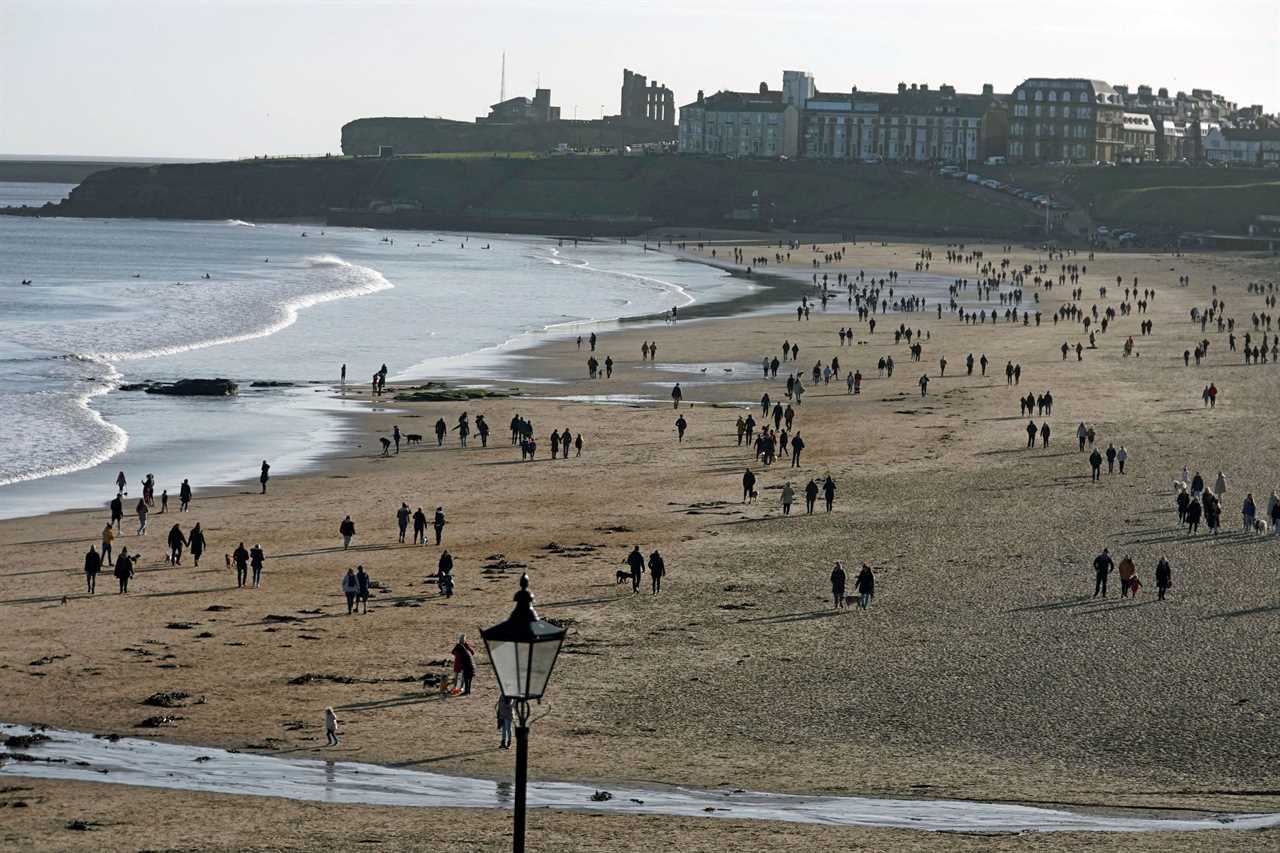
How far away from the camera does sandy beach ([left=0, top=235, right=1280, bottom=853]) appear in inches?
714

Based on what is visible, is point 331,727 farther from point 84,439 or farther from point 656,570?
point 84,439

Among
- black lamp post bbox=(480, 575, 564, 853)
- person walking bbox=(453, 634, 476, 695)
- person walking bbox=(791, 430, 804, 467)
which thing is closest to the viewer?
black lamp post bbox=(480, 575, 564, 853)

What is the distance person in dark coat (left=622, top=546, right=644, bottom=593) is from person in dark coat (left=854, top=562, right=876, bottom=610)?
11.2ft

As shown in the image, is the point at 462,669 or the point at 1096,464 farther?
the point at 1096,464

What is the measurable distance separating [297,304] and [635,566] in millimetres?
64203

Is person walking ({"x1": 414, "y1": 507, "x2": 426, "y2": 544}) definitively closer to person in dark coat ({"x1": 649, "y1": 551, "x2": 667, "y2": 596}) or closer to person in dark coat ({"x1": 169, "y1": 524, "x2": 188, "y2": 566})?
person in dark coat ({"x1": 169, "y1": 524, "x2": 188, "y2": 566})

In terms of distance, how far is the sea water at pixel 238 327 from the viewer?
42.0 meters

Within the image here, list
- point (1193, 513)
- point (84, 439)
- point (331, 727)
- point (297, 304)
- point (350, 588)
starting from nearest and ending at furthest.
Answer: point (331, 727) → point (350, 588) → point (1193, 513) → point (84, 439) → point (297, 304)

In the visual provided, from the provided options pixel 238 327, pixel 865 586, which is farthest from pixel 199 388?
pixel 865 586

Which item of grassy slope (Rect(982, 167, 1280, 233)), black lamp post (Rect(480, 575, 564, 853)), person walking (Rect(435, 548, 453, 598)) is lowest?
person walking (Rect(435, 548, 453, 598))

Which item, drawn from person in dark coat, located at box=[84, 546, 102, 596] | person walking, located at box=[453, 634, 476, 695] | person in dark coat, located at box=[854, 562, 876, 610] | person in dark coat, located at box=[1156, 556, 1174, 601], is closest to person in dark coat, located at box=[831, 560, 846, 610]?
person in dark coat, located at box=[854, 562, 876, 610]

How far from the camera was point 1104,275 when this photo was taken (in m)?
115

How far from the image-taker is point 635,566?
90.4 ft

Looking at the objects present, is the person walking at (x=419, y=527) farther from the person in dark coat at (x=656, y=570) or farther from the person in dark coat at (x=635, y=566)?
the person in dark coat at (x=656, y=570)
